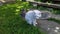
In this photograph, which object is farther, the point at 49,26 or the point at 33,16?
the point at 49,26

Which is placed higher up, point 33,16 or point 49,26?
point 33,16

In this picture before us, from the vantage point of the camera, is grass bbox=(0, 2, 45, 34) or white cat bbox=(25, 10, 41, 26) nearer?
grass bbox=(0, 2, 45, 34)

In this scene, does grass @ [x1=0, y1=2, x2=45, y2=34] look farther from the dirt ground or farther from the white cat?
the dirt ground

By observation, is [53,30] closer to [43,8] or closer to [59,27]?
[59,27]

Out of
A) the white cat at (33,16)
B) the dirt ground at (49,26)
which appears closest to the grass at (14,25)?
the white cat at (33,16)

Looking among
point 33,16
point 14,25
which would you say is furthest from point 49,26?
point 14,25

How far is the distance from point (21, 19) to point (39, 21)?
593mm

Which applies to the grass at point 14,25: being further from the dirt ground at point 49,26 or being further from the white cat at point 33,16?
the dirt ground at point 49,26

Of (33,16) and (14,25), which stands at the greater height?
(33,16)

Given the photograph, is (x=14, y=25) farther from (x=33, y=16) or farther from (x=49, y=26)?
(x=49, y=26)

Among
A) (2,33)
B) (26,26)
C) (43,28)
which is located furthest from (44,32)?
(2,33)

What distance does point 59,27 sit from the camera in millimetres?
5293

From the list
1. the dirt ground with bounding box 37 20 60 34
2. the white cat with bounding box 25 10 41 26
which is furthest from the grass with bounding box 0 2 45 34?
the dirt ground with bounding box 37 20 60 34

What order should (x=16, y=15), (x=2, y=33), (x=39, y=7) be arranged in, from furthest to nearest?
(x=39, y=7)
(x=16, y=15)
(x=2, y=33)
